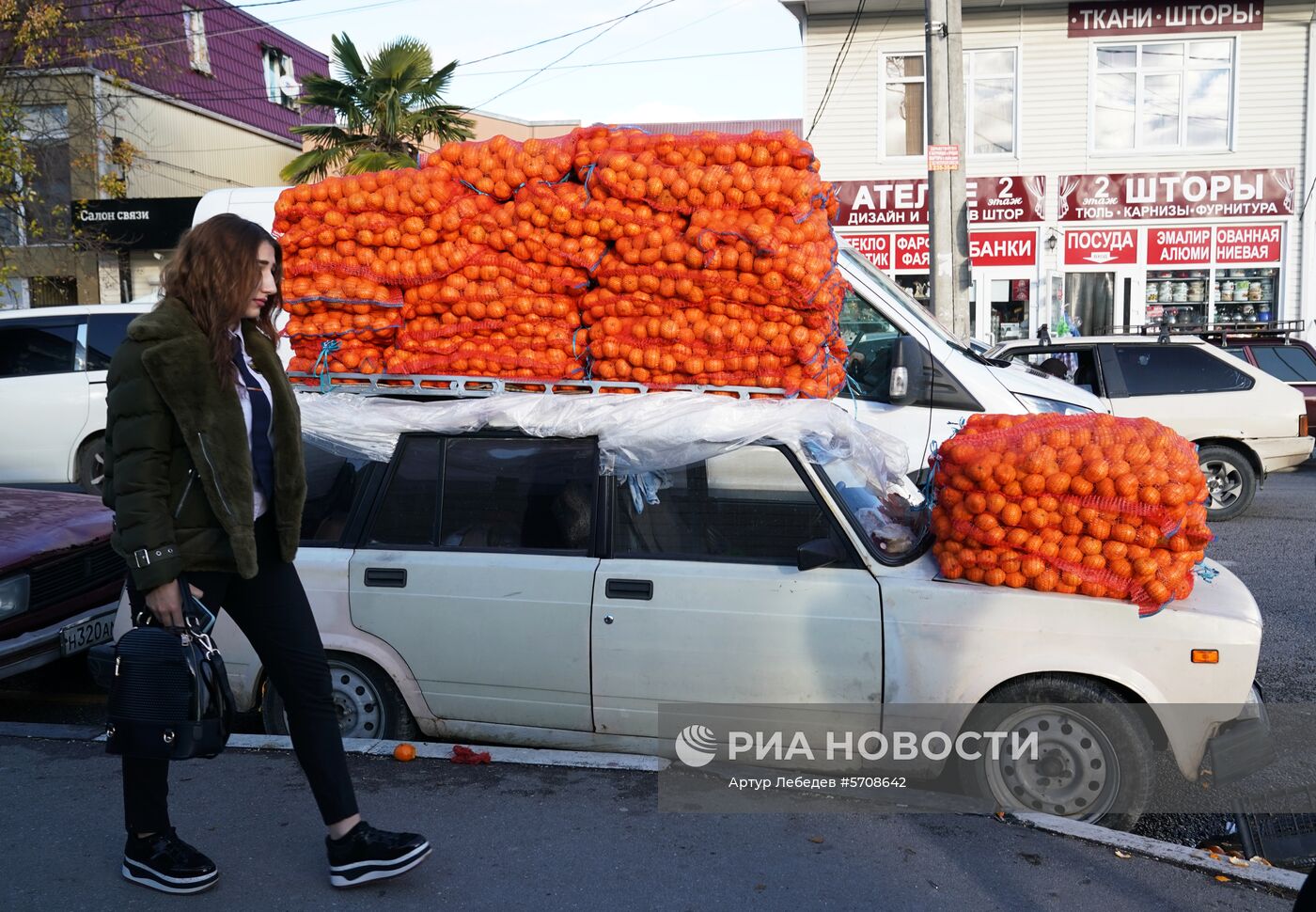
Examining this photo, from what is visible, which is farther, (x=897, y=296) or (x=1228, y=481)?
(x=1228, y=481)

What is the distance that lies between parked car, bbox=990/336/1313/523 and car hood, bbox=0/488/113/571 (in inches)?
317

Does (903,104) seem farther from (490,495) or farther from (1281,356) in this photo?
(490,495)

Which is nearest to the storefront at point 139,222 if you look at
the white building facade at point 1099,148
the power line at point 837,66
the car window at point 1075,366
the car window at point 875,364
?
the power line at point 837,66

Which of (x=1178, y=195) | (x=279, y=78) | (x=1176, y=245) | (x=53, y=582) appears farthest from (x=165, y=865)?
(x=279, y=78)

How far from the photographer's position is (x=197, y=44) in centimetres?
2592

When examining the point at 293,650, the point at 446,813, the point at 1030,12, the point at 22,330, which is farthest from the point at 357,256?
the point at 1030,12

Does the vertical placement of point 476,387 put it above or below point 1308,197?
below

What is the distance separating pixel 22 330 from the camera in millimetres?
11508

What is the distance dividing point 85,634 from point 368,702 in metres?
1.96

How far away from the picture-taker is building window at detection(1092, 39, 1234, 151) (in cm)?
1923

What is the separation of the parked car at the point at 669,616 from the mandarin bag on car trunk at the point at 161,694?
1267 millimetres

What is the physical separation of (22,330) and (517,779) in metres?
9.95

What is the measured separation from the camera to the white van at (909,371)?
6.49 meters

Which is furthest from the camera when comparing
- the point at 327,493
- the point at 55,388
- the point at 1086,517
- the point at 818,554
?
the point at 55,388
